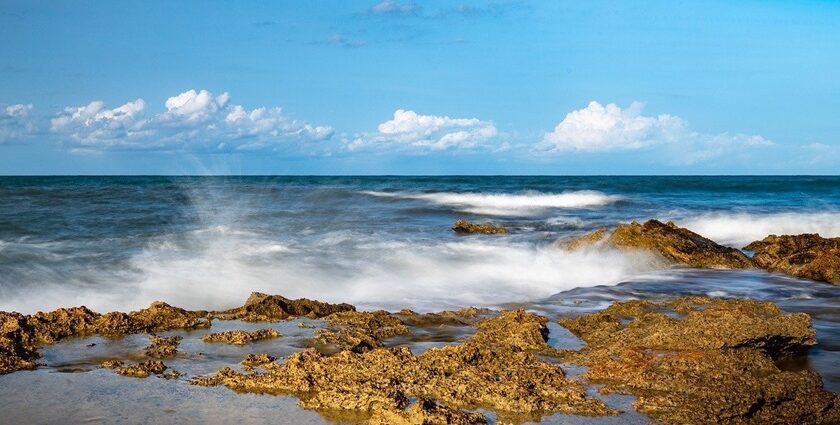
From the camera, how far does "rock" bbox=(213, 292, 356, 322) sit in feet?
20.5

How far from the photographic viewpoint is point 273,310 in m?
6.43

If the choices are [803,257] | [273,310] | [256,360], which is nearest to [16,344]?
[256,360]

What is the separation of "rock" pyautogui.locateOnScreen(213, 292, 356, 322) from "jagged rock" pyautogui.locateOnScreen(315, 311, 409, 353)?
0.34m

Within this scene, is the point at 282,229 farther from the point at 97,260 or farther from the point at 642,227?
the point at 642,227

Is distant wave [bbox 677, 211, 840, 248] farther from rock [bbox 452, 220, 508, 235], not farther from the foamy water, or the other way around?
rock [bbox 452, 220, 508, 235]

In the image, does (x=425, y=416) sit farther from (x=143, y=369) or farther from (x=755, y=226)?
(x=755, y=226)

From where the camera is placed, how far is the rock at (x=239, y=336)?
17.5 ft

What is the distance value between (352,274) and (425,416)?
7314 mm

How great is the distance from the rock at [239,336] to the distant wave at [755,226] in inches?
569

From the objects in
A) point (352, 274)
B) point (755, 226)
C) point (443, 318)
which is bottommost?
point (352, 274)

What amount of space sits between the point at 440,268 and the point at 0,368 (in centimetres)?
753

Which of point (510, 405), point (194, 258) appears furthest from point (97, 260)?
point (510, 405)

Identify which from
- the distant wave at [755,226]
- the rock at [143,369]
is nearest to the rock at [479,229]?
the distant wave at [755,226]

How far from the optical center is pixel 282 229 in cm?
1809
